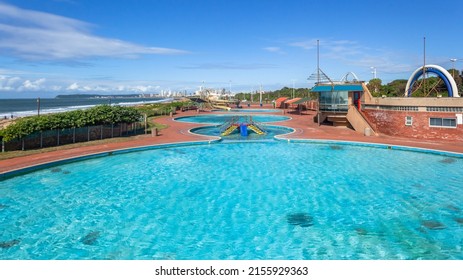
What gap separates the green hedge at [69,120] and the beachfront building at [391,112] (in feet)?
69.8

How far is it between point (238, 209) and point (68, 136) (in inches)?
730

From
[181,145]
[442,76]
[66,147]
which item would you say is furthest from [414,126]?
[66,147]

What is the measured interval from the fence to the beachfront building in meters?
21.7

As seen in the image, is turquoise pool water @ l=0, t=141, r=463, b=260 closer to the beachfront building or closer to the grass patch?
the grass patch

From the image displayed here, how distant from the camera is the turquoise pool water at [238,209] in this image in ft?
32.2

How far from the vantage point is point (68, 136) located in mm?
25250

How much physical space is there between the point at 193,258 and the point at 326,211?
6138 millimetres

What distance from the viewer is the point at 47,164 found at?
62.7ft

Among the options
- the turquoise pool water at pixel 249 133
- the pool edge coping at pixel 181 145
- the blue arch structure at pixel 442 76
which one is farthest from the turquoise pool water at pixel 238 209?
the blue arch structure at pixel 442 76

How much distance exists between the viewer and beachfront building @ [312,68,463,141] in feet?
81.8

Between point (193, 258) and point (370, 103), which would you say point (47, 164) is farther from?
point (370, 103)

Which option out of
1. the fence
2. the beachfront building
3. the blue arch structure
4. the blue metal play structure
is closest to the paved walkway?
the beachfront building

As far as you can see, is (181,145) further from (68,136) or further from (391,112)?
(391,112)

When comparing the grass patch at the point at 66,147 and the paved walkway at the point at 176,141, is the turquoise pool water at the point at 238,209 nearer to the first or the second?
the paved walkway at the point at 176,141
